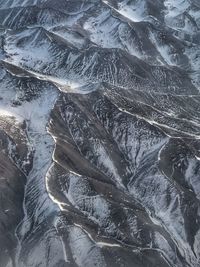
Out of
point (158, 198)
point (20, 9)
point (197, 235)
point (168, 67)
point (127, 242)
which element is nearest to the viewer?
point (127, 242)

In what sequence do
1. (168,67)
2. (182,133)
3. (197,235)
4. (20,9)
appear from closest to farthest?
(197,235), (182,133), (168,67), (20,9)


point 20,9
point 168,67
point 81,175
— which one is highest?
point 81,175

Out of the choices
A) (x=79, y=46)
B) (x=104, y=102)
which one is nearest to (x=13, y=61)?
(x=79, y=46)

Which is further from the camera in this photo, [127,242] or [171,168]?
[171,168]

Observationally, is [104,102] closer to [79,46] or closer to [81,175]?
[81,175]

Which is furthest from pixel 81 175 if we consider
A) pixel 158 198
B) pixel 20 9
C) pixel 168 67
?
pixel 20 9

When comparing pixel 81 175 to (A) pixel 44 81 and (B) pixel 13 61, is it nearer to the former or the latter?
(A) pixel 44 81

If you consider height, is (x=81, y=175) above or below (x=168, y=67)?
above
